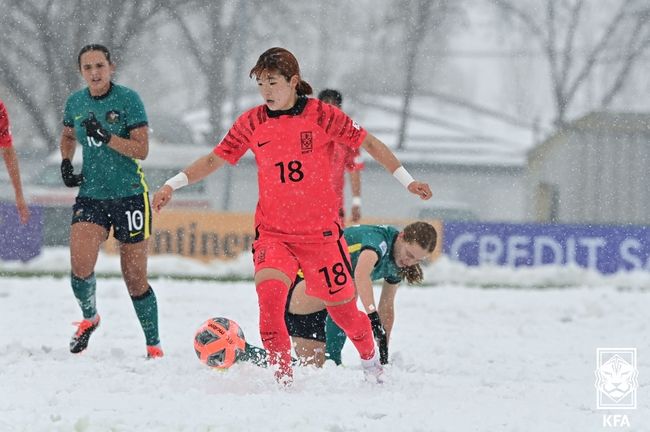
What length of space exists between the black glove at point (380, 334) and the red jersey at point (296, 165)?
0.78 m

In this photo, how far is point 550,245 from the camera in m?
15.1

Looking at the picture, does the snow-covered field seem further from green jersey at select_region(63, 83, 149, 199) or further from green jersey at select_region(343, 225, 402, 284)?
green jersey at select_region(63, 83, 149, 199)

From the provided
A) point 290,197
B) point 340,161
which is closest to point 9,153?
point 290,197

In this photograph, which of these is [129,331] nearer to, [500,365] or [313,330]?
[313,330]

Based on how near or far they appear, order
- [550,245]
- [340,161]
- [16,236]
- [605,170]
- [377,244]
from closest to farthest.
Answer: [377,244] → [340,161] → [16,236] → [550,245] → [605,170]

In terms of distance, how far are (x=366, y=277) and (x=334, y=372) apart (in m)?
0.59

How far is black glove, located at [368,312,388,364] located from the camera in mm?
5965

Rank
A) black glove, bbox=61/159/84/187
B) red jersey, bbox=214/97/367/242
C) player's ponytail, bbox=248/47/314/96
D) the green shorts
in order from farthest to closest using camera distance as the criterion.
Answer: the green shorts < black glove, bbox=61/159/84/187 < red jersey, bbox=214/97/367/242 < player's ponytail, bbox=248/47/314/96

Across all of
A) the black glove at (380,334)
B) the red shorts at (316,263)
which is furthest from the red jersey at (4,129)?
the black glove at (380,334)

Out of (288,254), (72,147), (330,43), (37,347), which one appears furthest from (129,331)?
(330,43)

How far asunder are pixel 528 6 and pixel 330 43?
6137mm

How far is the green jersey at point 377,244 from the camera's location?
6.07 metres

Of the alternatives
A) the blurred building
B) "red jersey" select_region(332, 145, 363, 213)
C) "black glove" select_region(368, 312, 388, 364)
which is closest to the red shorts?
"black glove" select_region(368, 312, 388, 364)

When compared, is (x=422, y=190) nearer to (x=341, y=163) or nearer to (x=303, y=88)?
(x=303, y=88)
